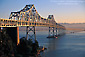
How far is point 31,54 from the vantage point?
4056 centimetres

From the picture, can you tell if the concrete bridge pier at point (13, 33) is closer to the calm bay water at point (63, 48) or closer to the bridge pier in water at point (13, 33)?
the bridge pier in water at point (13, 33)

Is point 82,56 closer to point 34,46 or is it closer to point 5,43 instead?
point 34,46

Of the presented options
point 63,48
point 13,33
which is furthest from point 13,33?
point 63,48

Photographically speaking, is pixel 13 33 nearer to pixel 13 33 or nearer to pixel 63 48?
pixel 13 33

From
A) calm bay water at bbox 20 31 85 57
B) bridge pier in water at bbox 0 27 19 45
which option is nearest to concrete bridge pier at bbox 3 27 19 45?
bridge pier in water at bbox 0 27 19 45

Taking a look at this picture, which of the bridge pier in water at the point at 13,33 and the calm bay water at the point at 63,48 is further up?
the bridge pier in water at the point at 13,33


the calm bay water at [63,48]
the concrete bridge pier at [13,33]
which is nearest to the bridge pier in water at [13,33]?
the concrete bridge pier at [13,33]

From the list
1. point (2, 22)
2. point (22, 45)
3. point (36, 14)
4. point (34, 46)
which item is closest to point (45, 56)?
point (34, 46)

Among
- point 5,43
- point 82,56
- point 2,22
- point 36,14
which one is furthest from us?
point 36,14

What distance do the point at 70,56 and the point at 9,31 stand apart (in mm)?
19477

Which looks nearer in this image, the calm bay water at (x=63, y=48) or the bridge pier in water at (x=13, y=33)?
the bridge pier in water at (x=13, y=33)

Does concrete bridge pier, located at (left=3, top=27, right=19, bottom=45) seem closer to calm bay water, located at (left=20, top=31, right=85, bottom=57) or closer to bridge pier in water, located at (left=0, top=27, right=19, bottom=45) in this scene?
bridge pier in water, located at (left=0, top=27, right=19, bottom=45)

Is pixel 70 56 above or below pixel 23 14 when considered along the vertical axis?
below

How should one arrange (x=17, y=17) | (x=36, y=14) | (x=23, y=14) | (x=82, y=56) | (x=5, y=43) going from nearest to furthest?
(x=5, y=43)
(x=82, y=56)
(x=17, y=17)
(x=23, y=14)
(x=36, y=14)
